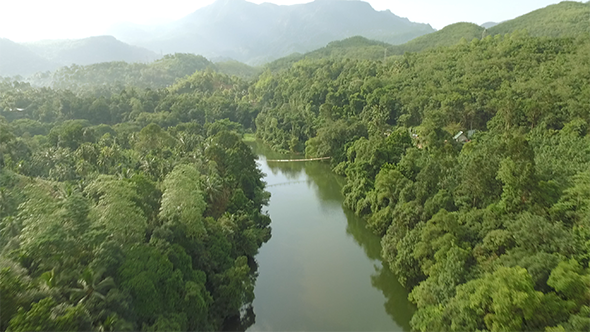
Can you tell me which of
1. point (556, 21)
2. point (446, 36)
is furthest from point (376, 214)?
point (446, 36)

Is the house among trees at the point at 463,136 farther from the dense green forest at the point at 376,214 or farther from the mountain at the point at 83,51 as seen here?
the mountain at the point at 83,51

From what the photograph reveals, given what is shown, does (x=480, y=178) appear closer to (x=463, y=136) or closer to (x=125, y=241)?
(x=463, y=136)

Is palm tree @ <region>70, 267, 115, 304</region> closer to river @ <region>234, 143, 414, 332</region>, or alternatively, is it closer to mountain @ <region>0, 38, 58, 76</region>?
river @ <region>234, 143, 414, 332</region>

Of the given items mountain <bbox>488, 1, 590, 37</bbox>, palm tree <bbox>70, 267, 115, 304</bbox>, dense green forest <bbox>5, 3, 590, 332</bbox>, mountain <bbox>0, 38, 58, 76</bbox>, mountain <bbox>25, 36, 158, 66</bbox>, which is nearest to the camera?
palm tree <bbox>70, 267, 115, 304</bbox>

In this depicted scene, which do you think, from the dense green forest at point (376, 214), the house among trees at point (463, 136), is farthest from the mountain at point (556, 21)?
the house among trees at point (463, 136)

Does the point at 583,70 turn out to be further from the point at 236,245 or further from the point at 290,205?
the point at 236,245

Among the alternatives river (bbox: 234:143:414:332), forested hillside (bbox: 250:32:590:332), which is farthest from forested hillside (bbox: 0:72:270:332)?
forested hillside (bbox: 250:32:590:332)

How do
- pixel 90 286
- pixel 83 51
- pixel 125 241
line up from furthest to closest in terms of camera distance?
pixel 83 51 < pixel 125 241 < pixel 90 286
